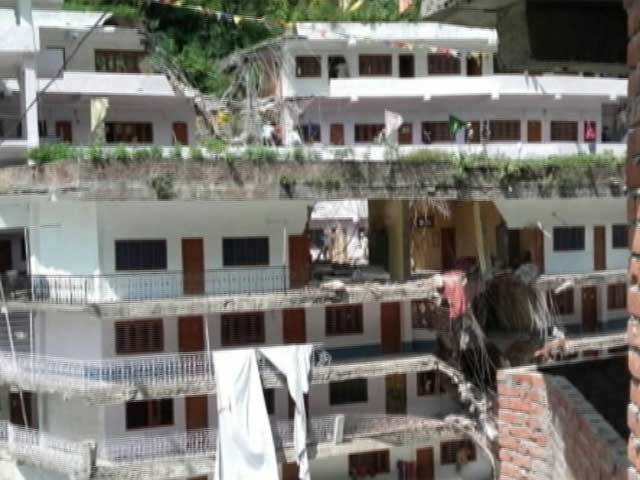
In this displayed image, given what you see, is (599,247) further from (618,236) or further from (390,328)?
(390,328)

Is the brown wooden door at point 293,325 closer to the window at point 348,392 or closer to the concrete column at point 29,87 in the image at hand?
the window at point 348,392

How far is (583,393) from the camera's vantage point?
5.35 m

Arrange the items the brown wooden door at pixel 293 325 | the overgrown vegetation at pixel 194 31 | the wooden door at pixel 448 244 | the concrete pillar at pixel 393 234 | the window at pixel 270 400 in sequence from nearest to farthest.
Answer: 1. the window at pixel 270 400
2. the brown wooden door at pixel 293 325
3. the concrete pillar at pixel 393 234
4. the wooden door at pixel 448 244
5. the overgrown vegetation at pixel 194 31

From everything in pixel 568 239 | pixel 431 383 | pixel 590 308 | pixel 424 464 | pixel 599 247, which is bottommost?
pixel 424 464

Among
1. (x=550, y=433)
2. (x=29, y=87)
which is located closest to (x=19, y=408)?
(x=29, y=87)

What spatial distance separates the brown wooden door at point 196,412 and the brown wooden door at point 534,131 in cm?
1572

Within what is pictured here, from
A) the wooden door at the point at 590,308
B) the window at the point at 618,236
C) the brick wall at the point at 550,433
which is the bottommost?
the wooden door at the point at 590,308

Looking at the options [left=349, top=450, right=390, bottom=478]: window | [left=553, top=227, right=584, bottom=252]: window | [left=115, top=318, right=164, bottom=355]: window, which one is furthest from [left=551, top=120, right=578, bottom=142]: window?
[left=115, top=318, right=164, bottom=355]: window

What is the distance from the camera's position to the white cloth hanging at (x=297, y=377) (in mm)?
19484

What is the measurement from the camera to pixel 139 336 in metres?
19.8

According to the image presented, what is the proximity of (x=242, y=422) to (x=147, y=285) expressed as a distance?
12.1 feet

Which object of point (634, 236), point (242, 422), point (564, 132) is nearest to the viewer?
point (634, 236)

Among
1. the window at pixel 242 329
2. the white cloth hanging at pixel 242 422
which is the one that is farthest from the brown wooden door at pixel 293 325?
the white cloth hanging at pixel 242 422

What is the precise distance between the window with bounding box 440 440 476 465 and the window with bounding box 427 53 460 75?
479 inches
